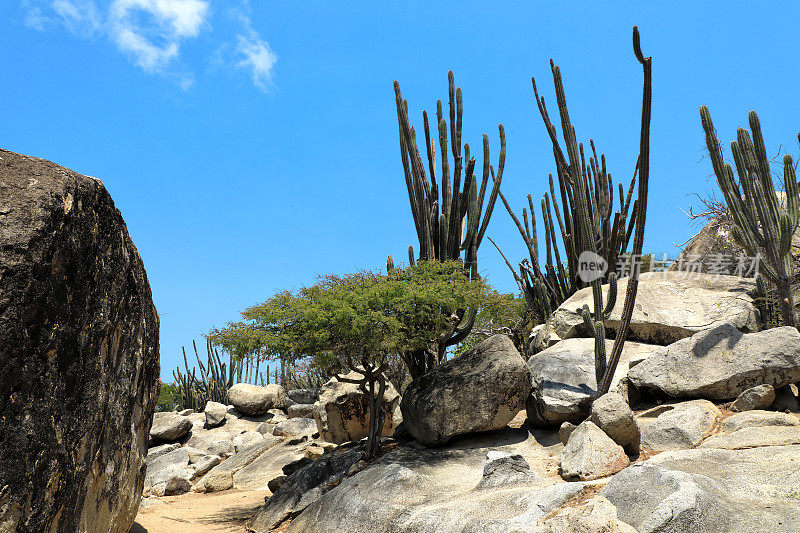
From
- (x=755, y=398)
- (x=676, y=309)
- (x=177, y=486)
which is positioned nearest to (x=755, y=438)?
(x=755, y=398)

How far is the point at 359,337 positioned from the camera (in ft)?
37.3

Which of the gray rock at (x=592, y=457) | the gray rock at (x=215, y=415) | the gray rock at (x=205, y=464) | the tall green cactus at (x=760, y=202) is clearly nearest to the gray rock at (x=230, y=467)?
the gray rock at (x=205, y=464)

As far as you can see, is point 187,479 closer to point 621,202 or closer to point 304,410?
point 304,410

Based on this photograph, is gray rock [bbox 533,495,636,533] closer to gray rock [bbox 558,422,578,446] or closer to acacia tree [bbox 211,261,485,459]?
gray rock [bbox 558,422,578,446]

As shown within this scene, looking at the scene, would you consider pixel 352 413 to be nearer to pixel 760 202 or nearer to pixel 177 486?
pixel 177 486

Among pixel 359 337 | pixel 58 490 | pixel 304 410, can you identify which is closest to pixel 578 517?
pixel 58 490

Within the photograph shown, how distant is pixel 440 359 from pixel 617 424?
4.99m

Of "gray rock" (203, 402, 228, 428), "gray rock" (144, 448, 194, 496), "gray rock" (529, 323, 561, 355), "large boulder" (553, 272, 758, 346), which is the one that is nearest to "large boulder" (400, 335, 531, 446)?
"gray rock" (529, 323, 561, 355)

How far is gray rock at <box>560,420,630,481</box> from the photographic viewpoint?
27.6ft

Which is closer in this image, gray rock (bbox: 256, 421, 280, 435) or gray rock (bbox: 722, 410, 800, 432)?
gray rock (bbox: 722, 410, 800, 432)

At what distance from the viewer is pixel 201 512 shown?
12719 mm

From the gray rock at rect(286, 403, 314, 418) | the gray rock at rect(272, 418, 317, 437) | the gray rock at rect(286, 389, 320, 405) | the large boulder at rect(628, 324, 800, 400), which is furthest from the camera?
the gray rock at rect(286, 389, 320, 405)

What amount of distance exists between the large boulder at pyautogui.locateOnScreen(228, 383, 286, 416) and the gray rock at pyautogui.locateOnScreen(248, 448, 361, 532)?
10.8 meters

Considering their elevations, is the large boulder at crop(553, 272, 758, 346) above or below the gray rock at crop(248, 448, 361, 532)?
above
